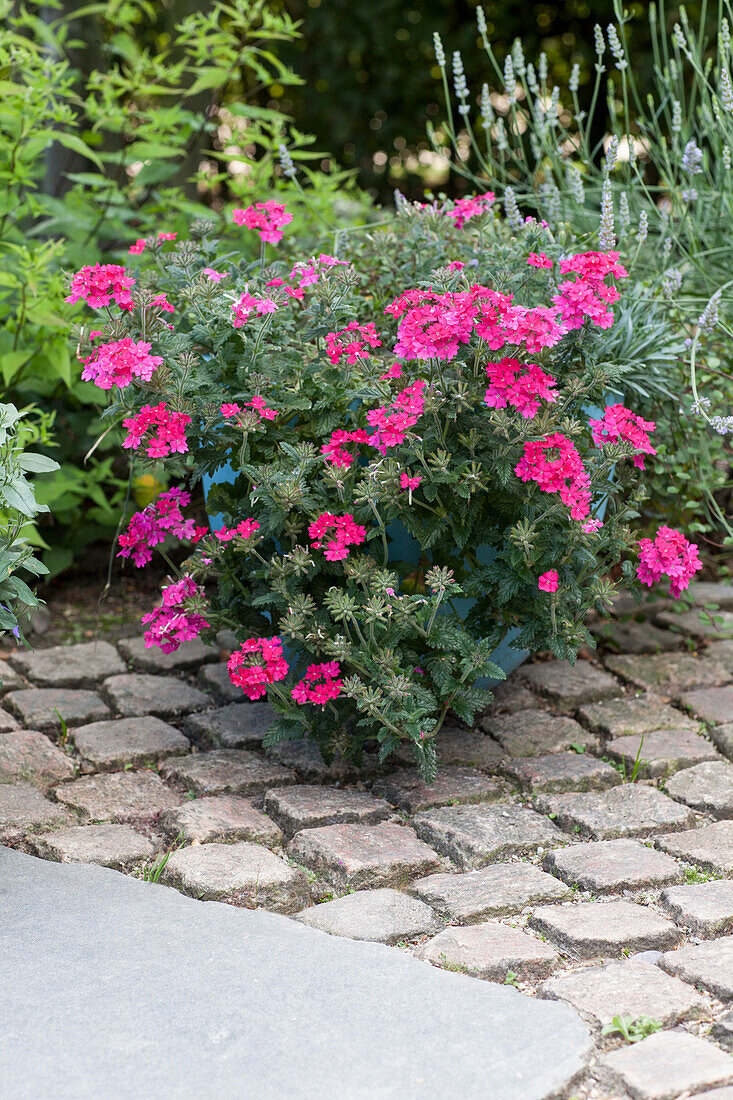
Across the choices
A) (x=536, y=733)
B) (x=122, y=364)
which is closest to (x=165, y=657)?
(x=536, y=733)

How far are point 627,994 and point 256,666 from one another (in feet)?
2.83

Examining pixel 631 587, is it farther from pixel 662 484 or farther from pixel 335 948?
pixel 335 948

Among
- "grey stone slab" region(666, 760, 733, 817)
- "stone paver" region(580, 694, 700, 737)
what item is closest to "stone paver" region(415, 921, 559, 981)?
"grey stone slab" region(666, 760, 733, 817)

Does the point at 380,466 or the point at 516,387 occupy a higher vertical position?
the point at 516,387

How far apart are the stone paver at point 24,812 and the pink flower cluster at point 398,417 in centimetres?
91

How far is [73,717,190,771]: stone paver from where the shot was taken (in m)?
2.34

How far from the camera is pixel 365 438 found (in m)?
2.09

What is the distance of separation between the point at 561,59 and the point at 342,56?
5.07 feet

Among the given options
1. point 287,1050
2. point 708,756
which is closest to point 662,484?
point 708,756

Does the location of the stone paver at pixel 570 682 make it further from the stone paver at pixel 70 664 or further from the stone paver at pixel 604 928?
the stone paver at pixel 70 664

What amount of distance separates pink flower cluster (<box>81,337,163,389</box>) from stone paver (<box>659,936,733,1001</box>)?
1.28 m

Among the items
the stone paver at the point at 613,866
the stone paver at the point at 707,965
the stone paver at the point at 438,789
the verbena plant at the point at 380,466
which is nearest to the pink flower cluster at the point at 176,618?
the verbena plant at the point at 380,466

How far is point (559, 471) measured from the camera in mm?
1996

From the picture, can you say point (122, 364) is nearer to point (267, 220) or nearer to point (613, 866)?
point (267, 220)
